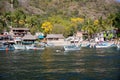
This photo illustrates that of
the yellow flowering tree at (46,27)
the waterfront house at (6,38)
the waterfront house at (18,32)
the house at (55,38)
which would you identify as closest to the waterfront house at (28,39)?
the waterfront house at (6,38)

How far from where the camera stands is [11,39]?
145625mm

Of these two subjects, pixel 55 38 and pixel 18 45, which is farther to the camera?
pixel 55 38

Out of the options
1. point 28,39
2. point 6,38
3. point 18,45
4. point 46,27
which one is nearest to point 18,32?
point 28,39

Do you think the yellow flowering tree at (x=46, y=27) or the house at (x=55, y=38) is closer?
the house at (x=55, y=38)

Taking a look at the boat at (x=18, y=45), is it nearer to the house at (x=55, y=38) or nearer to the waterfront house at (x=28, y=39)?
the waterfront house at (x=28, y=39)

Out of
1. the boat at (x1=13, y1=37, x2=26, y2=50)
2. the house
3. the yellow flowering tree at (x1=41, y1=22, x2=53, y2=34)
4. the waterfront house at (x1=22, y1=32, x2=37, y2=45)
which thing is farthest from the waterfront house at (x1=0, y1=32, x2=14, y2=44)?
the yellow flowering tree at (x1=41, y1=22, x2=53, y2=34)

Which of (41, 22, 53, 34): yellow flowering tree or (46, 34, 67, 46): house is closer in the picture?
(46, 34, 67, 46): house

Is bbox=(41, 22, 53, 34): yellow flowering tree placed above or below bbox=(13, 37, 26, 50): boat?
above

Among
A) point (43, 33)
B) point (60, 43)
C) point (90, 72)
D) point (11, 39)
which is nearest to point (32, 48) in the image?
point (11, 39)

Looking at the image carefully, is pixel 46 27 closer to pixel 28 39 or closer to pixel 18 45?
pixel 28 39

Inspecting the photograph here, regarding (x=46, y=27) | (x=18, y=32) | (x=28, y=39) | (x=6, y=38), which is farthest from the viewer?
(x=46, y=27)

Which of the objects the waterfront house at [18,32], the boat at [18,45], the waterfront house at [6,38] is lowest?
the boat at [18,45]

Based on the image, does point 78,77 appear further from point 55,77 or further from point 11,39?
point 11,39

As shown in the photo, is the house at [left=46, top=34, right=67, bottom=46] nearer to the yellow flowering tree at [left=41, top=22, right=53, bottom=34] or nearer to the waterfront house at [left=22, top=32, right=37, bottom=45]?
the waterfront house at [left=22, top=32, right=37, bottom=45]
